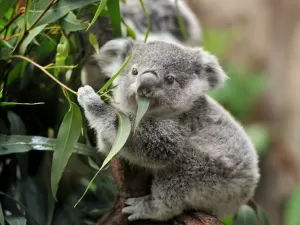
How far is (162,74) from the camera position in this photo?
2.35 m

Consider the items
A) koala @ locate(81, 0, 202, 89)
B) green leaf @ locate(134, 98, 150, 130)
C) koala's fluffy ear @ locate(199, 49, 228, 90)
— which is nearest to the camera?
green leaf @ locate(134, 98, 150, 130)

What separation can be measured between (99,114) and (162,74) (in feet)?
1.10

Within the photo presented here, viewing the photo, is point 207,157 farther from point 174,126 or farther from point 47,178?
point 47,178

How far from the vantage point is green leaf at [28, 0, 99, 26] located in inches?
88.6

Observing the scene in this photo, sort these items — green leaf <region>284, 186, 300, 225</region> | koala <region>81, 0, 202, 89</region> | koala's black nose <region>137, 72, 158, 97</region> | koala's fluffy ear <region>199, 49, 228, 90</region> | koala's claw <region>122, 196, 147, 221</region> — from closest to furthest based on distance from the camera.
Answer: koala's black nose <region>137, 72, 158, 97</region> < koala's claw <region>122, 196, 147, 221</region> < koala's fluffy ear <region>199, 49, 228, 90</region> < koala <region>81, 0, 202, 89</region> < green leaf <region>284, 186, 300, 225</region>

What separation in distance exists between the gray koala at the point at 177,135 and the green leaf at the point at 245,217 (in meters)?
0.19

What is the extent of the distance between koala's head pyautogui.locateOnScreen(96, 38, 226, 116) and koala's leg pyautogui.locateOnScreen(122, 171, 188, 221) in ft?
1.04

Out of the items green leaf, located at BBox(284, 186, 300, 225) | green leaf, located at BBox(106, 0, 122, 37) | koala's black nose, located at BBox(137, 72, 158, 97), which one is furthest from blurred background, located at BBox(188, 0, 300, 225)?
koala's black nose, located at BBox(137, 72, 158, 97)

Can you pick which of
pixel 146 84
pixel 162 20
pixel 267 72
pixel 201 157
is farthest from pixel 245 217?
pixel 267 72

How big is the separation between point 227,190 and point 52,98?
100 cm

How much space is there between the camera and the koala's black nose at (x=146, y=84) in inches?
87.4

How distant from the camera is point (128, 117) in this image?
2.24m

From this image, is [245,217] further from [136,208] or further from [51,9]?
[51,9]

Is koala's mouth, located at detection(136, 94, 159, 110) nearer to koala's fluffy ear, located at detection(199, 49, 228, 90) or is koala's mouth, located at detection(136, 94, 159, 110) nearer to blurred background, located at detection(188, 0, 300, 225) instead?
koala's fluffy ear, located at detection(199, 49, 228, 90)
